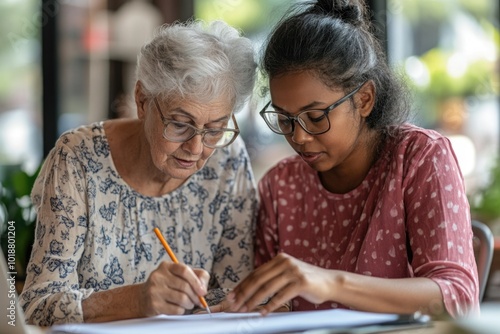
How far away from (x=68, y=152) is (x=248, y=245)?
21.5 inches

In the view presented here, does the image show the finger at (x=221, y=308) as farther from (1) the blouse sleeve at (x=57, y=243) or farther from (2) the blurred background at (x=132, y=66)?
(2) the blurred background at (x=132, y=66)

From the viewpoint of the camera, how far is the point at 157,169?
7.27 ft

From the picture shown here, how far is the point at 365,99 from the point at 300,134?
22 centimetres

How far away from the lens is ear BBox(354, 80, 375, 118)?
2.05m

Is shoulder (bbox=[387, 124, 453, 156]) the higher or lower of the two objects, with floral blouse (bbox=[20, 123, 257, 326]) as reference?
higher

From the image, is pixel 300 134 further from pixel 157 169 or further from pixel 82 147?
pixel 82 147

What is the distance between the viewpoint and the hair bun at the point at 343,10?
81.9 inches

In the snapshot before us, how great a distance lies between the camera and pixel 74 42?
5520 mm

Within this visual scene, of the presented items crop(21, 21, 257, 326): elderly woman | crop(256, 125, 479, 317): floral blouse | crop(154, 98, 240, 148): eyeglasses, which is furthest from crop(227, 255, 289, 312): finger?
crop(154, 98, 240, 148): eyeglasses

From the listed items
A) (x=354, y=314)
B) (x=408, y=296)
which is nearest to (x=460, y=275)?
(x=408, y=296)

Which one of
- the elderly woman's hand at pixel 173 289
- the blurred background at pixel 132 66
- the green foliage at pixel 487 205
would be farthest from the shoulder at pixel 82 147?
the green foliage at pixel 487 205

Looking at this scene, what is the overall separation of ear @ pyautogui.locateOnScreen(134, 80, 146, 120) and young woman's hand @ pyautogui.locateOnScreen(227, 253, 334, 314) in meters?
0.69

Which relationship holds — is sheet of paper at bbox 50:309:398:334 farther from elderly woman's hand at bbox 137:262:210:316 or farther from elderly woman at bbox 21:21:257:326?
elderly woman at bbox 21:21:257:326

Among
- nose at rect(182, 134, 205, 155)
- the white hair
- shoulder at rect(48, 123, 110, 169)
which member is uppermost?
the white hair
